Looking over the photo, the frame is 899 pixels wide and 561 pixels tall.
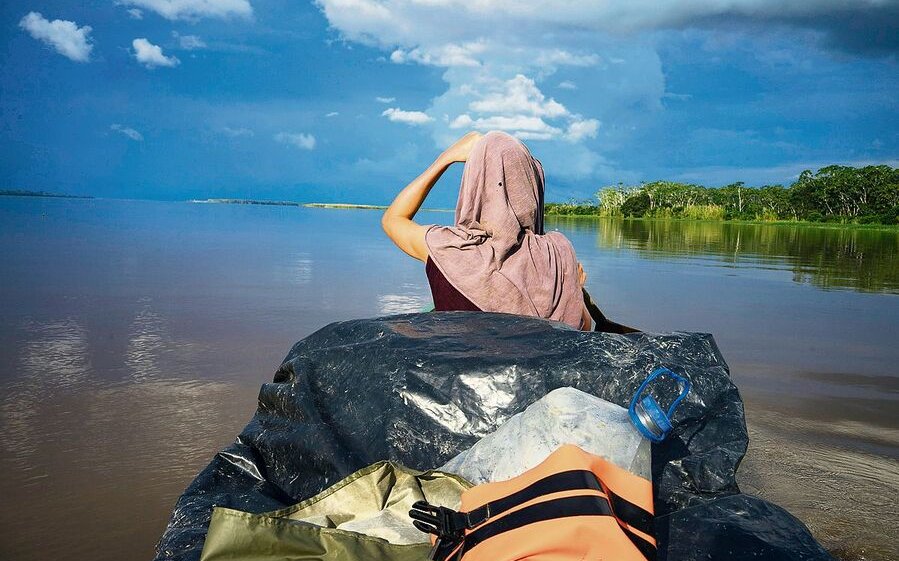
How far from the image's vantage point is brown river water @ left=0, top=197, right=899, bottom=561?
3156 millimetres

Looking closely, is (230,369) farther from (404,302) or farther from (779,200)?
(779,200)

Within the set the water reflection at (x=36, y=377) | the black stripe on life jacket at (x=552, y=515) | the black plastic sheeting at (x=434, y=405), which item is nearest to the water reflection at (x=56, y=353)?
the water reflection at (x=36, y=377)

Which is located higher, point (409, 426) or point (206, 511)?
point (409, 426)

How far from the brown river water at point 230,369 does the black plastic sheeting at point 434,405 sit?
0.60m

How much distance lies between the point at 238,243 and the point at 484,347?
1791 cm

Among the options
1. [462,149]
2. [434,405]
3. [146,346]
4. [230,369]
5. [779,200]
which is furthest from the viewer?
[779,200]

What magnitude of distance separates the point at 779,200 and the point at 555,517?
61.9m

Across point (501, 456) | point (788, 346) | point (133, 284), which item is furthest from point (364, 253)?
point (501, 456)

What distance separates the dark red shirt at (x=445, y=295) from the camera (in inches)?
127

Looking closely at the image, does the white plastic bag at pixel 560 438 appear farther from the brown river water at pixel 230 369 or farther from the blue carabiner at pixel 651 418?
the brown river water at pixel 230 369

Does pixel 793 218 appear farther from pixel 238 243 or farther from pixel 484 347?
pixel 484 347

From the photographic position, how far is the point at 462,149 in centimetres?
368

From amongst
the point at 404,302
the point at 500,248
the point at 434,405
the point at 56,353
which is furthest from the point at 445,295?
the point at 404,302

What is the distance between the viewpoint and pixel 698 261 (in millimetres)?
16312
